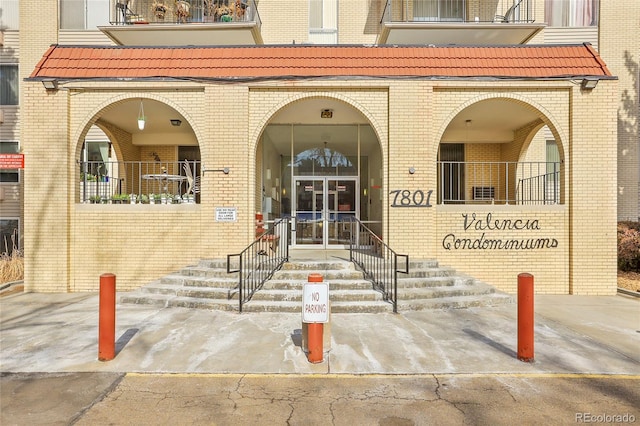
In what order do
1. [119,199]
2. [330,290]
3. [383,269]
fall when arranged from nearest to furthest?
[330,290]
[383,269]
[119,199]

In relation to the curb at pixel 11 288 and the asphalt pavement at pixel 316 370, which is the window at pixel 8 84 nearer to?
the curb at pixel 11 288

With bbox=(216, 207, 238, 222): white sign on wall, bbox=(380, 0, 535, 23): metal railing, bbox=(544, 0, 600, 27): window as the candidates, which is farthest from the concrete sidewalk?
bbox=(544, 0, 600, 27): window

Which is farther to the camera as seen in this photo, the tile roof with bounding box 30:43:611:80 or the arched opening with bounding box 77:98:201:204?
the arched opening with bounding box 77:98:201:204

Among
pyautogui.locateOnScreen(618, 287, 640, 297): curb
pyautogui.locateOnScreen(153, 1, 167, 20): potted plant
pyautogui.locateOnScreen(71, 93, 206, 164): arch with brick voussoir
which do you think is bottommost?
pyautogui.locateOnScreen(618, 287, 640, 297): curb

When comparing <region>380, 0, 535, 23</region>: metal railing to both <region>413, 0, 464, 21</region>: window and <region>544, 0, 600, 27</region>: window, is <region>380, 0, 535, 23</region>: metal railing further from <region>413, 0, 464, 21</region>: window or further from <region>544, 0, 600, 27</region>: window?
<region>544, 0, 600, 27</region>: window

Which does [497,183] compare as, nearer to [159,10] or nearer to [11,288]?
[159,10]

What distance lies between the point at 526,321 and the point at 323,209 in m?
7.72

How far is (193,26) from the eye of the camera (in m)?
12.2

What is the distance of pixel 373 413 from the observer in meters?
3.59

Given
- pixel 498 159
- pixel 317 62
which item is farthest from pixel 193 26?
pixel 498 159

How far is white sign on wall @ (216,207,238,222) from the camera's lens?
8.92 m

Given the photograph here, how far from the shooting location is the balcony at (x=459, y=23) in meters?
12.2

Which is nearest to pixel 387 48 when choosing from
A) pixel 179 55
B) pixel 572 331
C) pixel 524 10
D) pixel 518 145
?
pixel 179 55

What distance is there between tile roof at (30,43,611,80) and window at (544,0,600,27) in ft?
24.0
